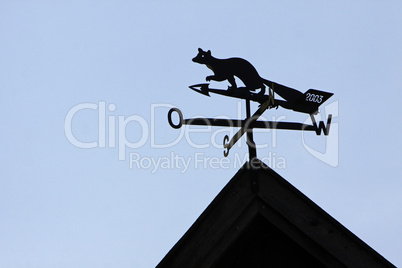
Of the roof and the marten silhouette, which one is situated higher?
the marten silhouette

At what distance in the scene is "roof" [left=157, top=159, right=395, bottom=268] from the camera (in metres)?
2.12

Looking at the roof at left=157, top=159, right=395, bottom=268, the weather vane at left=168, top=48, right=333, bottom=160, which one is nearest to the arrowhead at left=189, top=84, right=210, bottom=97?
the weather vane at left=168, top=48, right=333, bottom=160

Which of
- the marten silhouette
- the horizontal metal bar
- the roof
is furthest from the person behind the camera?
the marten silhouette

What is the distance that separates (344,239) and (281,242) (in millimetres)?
327

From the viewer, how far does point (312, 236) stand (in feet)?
7.05

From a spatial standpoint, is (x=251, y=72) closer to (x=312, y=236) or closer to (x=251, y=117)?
(x=251, y=117)

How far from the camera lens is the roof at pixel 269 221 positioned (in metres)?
2.12

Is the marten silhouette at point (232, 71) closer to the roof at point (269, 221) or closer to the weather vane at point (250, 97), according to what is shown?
the weather vane at point (250, 97)

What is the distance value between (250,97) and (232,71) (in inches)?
19.8

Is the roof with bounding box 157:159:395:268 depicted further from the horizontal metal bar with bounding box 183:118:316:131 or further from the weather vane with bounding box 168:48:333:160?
the horizontal metal bar with bounding box 183:118:316:131

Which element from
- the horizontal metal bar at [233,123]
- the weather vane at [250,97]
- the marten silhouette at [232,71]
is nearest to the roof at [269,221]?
the weather vane at [250,97]

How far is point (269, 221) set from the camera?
2.18m

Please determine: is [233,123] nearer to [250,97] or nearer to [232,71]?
[250,97]

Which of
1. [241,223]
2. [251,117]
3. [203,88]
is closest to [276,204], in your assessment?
[241,223]
